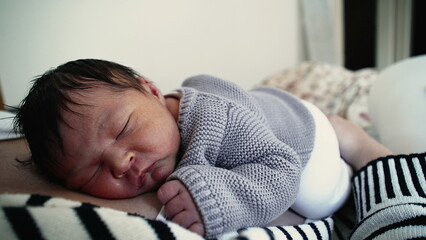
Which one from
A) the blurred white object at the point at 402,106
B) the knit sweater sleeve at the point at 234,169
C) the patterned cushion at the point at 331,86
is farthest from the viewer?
the patterned cushion at the point at 331,86

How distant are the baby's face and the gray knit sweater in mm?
55

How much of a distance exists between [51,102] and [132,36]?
8.4 inches

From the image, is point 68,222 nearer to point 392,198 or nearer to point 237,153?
point 237,153

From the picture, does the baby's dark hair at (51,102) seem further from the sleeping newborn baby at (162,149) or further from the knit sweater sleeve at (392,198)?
the knit sweater sleeve at (392,198)

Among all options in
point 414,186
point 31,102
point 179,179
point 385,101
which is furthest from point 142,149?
point 385,101

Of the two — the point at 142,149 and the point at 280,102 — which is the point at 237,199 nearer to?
the point at 142,149

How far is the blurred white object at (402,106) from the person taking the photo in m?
0.80

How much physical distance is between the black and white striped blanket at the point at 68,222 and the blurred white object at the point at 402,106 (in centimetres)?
66

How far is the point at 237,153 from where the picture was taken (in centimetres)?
57

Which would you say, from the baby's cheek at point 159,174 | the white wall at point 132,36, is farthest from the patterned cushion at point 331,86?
the baby's cheek at point 159,174

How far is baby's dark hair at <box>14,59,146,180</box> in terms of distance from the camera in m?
0.52

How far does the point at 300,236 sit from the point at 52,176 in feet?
1.35

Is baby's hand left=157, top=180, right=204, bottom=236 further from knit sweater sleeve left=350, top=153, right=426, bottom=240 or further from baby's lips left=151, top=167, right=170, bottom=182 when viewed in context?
knit sweater sleeve left=350, top=153, right=426, bottom=240

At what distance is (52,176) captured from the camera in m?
0.53
